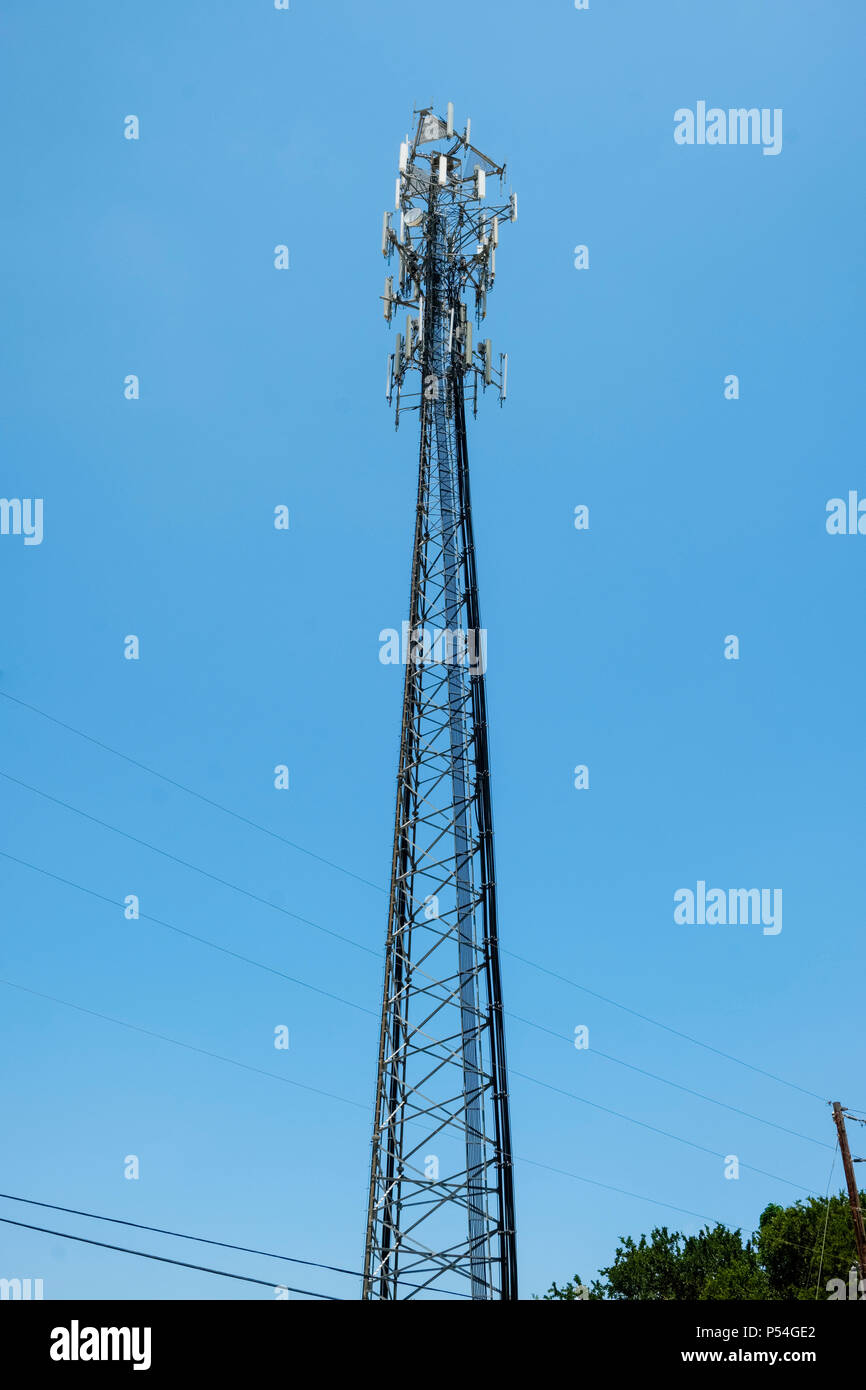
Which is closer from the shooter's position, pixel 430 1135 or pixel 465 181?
pixel 430 1135

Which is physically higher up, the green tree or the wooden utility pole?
the wooden utility pole

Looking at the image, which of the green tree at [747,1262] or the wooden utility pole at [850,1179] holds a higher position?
the wooden utility pole at [850,1179]

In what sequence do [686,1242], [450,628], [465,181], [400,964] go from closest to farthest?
1. [400,964]
2. [450,628]
3. [465,181]
4. [686,1242]

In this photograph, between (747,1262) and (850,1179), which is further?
(747,1262)

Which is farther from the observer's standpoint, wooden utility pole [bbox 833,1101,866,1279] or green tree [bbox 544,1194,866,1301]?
green tree [bbox 544,1194,866,1301]

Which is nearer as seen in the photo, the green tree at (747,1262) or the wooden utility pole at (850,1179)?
the wooden utility pole at (850,1179)
